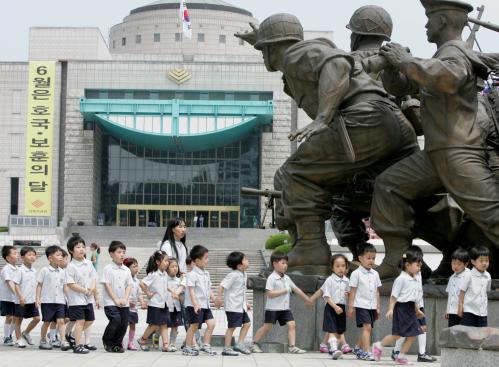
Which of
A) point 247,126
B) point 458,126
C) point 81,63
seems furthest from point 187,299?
point 81,63

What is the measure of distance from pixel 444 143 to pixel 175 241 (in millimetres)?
3335

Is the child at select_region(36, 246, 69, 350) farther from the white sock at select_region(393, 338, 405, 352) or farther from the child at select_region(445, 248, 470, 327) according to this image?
the child at select_region(445, 248, 470, 327)

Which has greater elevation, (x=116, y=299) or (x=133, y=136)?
(x=133, y=136)

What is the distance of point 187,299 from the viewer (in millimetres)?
8555

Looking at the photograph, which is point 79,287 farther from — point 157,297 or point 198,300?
point 198,300

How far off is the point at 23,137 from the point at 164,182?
29.9 ft

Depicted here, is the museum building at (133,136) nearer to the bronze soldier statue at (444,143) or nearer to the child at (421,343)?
the bronze soldier statue at (444,143)

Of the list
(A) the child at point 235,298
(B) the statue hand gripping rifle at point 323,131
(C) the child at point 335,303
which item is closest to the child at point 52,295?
(A) the child at point 235,298

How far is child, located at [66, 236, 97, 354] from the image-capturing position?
28.0 feet

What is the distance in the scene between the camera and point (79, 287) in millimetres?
8531

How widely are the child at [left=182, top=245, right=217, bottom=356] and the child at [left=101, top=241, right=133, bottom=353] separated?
626 mm

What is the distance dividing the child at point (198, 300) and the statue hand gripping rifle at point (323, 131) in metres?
0.91

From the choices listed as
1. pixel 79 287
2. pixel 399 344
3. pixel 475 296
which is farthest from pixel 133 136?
pixel 475 296

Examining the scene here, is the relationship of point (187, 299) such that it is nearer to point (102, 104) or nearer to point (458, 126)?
point (458, 126)
